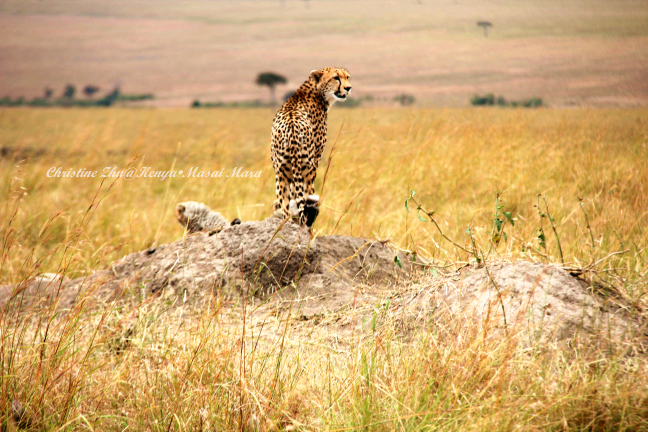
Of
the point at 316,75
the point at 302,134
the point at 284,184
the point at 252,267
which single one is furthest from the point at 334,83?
the point at 252,267

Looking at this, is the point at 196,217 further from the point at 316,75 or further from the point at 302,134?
the point at 316,75

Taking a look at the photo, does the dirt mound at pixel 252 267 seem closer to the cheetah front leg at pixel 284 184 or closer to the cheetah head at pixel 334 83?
the cheetah front leg at pixel 284 184

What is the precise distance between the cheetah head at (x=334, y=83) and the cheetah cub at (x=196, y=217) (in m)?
1.20

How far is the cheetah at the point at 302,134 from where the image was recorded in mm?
3311

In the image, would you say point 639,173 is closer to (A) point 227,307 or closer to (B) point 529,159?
(B) point 529,159

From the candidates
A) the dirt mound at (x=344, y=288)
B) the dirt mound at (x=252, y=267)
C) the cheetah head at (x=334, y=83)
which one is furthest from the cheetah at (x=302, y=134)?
the dirt mound at (x=344, y=288)

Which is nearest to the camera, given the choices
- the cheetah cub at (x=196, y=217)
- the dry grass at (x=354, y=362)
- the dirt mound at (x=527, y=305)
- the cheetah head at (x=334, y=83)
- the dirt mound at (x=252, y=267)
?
the dry grass at (x=354, y=362)

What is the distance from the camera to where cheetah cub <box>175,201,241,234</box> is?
10.7 ft

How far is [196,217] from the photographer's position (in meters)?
3.31

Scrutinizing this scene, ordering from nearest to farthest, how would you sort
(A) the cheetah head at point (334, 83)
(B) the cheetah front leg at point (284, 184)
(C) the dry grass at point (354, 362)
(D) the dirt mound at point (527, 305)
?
1. (C) the dry grass at point (354, 362)
2. (D) the dirt mound at point (527, 305)
3. (B) the cheetah front leg at point (284, 184)
4. (A) the cheetah head at point (334, 83)

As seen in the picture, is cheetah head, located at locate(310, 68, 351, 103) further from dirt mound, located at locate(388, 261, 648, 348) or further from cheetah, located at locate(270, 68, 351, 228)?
dirt mound, located at locate(388, 261, 648, 348)

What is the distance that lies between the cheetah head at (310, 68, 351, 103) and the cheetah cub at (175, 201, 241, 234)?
1197 mm

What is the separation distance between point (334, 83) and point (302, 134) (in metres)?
0.51

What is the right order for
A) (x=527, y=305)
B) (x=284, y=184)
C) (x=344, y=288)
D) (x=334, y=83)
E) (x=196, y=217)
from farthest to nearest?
(x=334, y=83), (x=284, y=184), (x=196, y=217), (x=344, y=288), (x=527, y=305)
